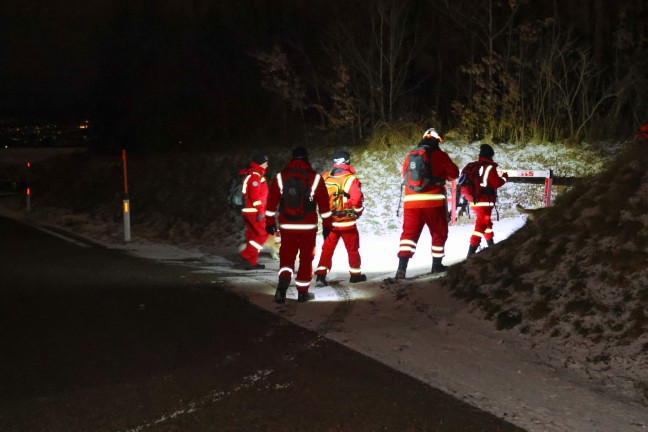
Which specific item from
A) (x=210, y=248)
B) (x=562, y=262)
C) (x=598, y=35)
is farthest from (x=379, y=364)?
(x=598, y=35)

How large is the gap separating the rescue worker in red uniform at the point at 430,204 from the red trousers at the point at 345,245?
61cm

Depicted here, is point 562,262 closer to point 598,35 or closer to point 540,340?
point 540,340

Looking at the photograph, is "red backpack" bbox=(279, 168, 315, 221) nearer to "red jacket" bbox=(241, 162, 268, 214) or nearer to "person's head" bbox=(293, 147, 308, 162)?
"person's head" bbox=(293, 147, 308, 162)

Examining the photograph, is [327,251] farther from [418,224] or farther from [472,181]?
[472,181]

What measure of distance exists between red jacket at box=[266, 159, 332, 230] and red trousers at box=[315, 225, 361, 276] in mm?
956

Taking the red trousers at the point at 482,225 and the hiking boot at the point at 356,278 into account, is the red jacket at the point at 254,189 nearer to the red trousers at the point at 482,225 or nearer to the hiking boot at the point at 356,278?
the hiking boot at the point at 356,278

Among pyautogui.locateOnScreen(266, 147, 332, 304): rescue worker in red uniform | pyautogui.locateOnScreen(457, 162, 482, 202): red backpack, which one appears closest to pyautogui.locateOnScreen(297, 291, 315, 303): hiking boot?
pyautogui.locateOnScreen(266, 147, 332, 304): rescue worker in red uniform

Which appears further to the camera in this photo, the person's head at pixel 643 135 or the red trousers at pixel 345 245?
the red trousers at pixel 345 245

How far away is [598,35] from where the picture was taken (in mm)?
21000

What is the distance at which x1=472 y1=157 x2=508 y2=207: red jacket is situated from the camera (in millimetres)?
10531

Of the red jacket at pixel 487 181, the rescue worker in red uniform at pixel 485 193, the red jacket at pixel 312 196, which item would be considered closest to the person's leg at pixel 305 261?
the red jacket at pixel 312 196

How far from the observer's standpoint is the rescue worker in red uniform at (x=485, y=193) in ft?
34.6

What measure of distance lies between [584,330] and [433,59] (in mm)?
20049

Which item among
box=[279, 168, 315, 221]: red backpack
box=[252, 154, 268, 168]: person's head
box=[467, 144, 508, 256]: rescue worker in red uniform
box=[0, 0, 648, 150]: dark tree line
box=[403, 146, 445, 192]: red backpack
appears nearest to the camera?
box=[279, 168, 315, 221]: red backpack
